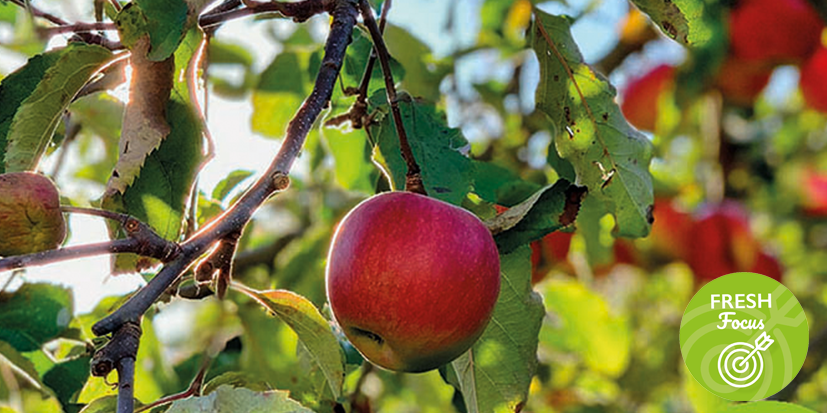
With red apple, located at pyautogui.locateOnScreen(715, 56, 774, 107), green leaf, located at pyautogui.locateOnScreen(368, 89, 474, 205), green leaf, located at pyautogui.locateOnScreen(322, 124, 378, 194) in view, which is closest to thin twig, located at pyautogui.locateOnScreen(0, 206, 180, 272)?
green leaf, located at pyautogui.locateOnScreen(368, 89, 474, 205)

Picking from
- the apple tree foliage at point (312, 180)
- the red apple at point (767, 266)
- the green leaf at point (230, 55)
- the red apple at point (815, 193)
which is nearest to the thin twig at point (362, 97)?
the apple tree foliage at point (312, 180)

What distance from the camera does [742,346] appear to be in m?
1.22

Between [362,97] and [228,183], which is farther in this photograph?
A: [228,183]

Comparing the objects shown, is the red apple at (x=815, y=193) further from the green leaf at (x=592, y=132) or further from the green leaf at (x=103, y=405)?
the green leaf at (x=103, y=405)

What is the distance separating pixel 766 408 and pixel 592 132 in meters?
0.38

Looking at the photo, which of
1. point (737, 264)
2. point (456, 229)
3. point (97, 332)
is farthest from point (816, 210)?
point (97, 332)

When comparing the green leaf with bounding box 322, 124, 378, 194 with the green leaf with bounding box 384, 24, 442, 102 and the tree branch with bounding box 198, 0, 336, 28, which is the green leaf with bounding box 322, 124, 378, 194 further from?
the tree branch with bounding box 198, 0, 336, 28

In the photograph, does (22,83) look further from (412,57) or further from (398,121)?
(412,57)

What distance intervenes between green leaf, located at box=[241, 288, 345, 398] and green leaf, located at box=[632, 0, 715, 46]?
19.1 inches

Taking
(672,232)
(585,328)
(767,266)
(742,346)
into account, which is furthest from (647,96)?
(742,346)

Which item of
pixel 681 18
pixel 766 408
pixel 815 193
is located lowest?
pixel 815 193

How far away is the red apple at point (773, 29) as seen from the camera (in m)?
2.42

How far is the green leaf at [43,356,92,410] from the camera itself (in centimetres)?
113

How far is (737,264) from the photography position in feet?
8.43
